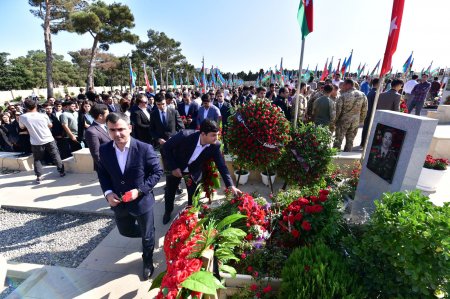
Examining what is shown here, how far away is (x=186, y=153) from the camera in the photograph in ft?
11.3

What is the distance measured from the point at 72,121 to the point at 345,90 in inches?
285

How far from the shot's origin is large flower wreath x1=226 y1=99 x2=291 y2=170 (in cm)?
381

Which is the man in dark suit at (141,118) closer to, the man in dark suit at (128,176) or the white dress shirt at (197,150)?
the white dress shirt at (197,150)

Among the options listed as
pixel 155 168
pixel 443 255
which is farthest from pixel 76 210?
pixel 443 255

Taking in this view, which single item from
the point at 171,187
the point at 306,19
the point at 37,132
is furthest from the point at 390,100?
Result: the point at 37,132

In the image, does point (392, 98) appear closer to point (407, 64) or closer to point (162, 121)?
point (162, 121)

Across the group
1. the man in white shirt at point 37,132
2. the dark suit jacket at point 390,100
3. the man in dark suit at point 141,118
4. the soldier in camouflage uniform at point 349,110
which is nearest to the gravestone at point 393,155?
the soldier in camouflage uniform at point 349,110

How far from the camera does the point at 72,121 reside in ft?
20.9

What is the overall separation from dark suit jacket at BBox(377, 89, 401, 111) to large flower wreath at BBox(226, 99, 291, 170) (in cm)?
430

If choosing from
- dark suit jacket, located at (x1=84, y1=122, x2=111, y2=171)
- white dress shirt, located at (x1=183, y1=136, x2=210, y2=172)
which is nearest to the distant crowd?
dark suit jacket, located at (x1=84, y1=122, x2=111, y2=171)

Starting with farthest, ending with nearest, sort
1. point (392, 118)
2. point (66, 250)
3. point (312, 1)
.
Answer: point (312, 1) < point (66, 250) < point (392, 118)

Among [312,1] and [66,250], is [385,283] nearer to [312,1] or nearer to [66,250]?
[66,250]

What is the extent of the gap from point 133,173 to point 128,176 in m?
0.06

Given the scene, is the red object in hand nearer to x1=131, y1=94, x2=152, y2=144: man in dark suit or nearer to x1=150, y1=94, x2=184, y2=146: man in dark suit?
x1=150, y1=94, x2=184, y2=146: man in dark suit
